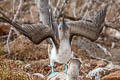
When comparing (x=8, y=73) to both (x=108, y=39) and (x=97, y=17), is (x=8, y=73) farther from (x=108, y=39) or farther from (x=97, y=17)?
(x=108, y=39)

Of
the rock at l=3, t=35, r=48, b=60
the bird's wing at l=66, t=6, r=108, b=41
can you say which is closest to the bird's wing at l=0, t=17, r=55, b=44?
the bird's wing at l=66, t=6, r=108, b=41

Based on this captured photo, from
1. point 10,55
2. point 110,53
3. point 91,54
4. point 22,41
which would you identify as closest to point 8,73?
point 10,55

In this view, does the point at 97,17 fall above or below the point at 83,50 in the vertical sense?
above

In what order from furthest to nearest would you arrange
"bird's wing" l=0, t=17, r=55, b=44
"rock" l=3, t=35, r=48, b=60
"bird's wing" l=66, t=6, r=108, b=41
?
"rock" l=3, t=35, r=48, b=60 < "bird's wing" l=66, t=6, r=108, b=41 < "bird's wing" l=0, t=17, r=55, b=44

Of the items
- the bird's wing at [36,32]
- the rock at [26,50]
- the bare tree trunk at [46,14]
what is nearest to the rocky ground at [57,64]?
the rock at [26,50]

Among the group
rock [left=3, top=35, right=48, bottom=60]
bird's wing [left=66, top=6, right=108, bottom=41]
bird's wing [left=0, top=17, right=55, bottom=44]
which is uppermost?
bird's wing [left=0, top=17, right=55, bottom=44]

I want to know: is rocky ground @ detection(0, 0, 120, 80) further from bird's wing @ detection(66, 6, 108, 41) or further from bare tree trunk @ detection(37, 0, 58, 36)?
bare tree trunk @ detection(37, 0, 58, 36)

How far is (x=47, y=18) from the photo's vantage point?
4883 millimetres

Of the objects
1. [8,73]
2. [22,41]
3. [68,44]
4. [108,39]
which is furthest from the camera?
[108,39]

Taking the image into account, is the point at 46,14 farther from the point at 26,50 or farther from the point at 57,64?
the point at 26,50

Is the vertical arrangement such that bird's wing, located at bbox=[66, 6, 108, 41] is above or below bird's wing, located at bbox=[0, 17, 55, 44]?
below

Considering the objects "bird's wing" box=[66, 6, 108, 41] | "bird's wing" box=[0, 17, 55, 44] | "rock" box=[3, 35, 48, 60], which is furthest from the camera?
"rock" box=[3, 35, 48, 60]

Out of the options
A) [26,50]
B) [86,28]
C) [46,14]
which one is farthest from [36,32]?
[26,50]

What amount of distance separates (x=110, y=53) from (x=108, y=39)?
1494 mm
